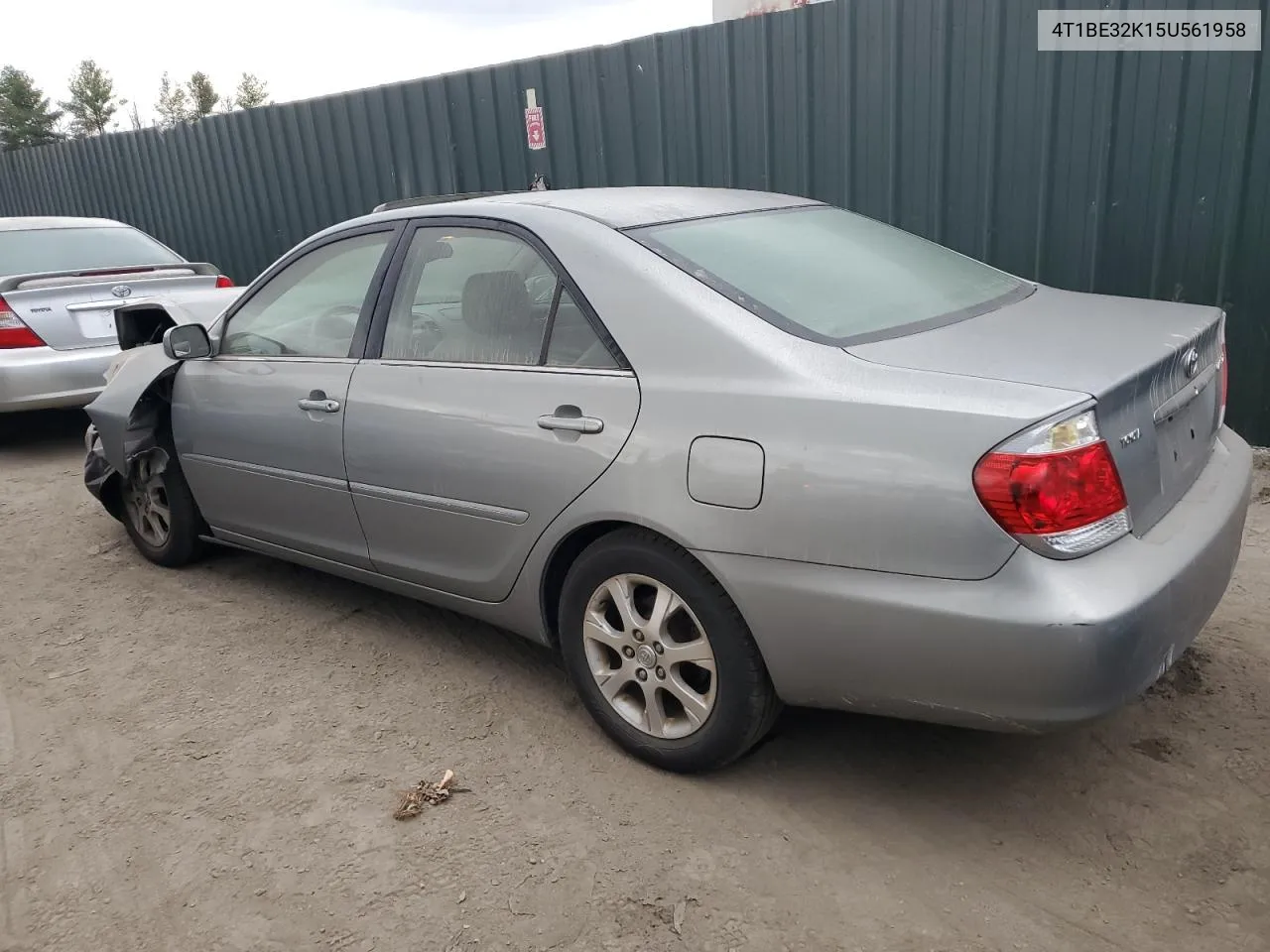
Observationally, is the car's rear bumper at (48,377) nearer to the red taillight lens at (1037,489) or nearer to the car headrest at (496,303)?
the car headrest at (496,303)

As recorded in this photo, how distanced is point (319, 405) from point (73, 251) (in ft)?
16.8

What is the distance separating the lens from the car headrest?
3064 millimetres

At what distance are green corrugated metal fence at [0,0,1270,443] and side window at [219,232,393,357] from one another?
11.5ft

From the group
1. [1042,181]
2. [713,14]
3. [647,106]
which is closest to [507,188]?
[647,106]

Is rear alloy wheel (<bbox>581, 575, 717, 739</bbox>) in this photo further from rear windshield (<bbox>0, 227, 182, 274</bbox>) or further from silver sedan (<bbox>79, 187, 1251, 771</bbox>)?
rear windshield (<bbox>0, 227, 182, 274</bbox>)

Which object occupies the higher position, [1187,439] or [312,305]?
[312,305]

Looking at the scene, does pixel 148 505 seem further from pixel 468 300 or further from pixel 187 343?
pixel 468 300

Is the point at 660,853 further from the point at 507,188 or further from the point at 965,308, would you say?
the point at 507,188

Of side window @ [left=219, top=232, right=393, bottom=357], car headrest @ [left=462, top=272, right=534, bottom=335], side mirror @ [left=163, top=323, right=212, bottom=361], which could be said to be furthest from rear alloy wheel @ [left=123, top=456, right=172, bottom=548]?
car headrest @ [left=462, top=272, right=534, bottom=335]

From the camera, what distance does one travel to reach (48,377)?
6512 millimetres

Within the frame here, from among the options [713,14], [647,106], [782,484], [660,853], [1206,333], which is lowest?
[660,853]

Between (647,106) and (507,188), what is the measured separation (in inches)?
63.6

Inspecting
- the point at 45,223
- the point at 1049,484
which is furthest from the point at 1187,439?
the point at 45,223

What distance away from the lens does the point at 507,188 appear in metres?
8.05
